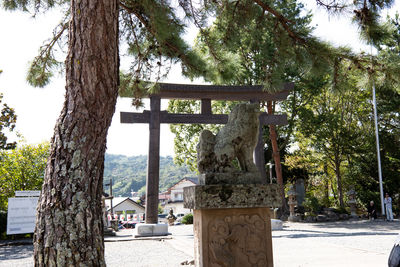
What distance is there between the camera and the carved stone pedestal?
3.32 metres

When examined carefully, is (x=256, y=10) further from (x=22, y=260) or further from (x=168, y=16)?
(x=22, y=260)

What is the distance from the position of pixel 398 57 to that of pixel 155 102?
8.04m

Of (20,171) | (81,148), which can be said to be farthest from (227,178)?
(20,171)

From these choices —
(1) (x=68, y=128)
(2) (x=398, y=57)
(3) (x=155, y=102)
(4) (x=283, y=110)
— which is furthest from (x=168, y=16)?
(4) (x=283, y=110)

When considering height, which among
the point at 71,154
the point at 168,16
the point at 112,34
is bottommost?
the point at 71,154

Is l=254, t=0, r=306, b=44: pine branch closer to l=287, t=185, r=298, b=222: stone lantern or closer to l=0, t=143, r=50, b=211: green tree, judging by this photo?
l=287, t=185, r=298, b=222: stone lantern

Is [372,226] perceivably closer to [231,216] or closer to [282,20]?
[282,20]

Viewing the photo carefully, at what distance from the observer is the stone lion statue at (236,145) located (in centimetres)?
374

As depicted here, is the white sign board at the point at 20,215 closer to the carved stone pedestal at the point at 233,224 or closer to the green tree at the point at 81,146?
the carved stone pedestal at the point at 233,224

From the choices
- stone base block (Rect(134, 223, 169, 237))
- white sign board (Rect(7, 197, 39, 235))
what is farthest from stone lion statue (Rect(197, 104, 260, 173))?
white sign board (Rect(7, 197, 39, 235))

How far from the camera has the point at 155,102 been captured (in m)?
11.3

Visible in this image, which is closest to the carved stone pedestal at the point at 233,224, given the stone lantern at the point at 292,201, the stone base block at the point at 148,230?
the stone base block at the point at 148,230

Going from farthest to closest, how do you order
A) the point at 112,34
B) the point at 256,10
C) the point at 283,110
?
the point at 283,110
the point at 256,10
the point at 112,34

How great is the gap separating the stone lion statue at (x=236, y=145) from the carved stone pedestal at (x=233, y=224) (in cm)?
37
